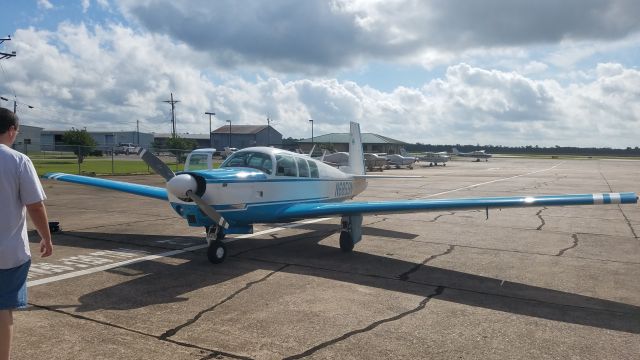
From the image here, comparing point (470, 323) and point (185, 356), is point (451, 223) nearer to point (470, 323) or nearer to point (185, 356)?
point (470, 323)

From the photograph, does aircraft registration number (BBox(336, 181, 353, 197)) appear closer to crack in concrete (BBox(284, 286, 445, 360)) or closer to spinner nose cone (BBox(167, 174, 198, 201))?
spinner nose cone (BBox(167, 174, 198, 201))

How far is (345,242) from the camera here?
9672 mm

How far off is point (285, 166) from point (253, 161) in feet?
2.33

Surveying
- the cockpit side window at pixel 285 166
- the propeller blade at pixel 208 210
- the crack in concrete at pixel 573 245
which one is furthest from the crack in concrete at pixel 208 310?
the crack in concrete at pixel 573 245

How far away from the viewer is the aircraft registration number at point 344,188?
40.1 feet

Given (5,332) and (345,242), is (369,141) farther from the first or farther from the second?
(5,332)

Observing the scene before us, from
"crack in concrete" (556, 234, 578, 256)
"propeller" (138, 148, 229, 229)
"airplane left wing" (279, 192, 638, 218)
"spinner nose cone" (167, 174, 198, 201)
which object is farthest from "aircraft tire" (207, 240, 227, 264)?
"crack in concrete" (556, 234, 578, 256)

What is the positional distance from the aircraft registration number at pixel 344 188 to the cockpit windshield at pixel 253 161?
2920 millimetres

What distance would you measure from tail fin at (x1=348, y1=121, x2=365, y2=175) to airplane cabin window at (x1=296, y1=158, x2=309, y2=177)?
3.81 meters

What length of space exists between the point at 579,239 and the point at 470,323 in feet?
24.8

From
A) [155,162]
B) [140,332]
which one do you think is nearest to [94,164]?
[155,162]

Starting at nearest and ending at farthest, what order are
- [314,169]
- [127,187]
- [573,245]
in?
[573,245] < [314,169] < [127,187]

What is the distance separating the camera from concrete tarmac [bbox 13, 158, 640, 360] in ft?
16.1

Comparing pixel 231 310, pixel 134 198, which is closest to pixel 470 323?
pixel 231 310
